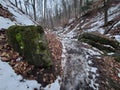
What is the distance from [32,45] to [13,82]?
1.50 meters

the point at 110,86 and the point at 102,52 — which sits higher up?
the point at 102,52

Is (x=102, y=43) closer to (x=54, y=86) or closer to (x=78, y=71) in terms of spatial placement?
(x=78, y=71)

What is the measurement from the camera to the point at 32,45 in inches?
273

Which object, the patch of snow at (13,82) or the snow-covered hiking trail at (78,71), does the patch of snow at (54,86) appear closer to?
the snow-covered hiking trail at (78,71)

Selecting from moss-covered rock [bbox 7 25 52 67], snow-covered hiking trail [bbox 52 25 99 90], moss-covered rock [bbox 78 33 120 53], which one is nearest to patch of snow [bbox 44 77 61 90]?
snow-covered hiking trail [bbox 52 25 99 90]

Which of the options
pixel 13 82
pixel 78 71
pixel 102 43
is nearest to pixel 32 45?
pixel 13 82

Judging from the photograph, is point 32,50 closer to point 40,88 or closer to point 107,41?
point 40,88

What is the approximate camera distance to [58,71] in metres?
7.27

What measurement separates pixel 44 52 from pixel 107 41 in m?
6.26

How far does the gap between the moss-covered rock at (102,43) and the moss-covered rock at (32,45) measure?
5018 mm

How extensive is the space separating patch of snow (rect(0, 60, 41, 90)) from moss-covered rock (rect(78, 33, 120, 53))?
240 inches

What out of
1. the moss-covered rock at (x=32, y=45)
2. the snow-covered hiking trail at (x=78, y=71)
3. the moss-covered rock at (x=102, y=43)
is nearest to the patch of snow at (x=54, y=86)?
the snow-covered hiking trail at (x=78, y=71)

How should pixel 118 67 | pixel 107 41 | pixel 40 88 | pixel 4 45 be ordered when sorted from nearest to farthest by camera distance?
pixel 40 88
pixel 4 45
pixel 118 67
pixel 107 41

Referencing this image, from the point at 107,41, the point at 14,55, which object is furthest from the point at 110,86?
the point at 107,41
